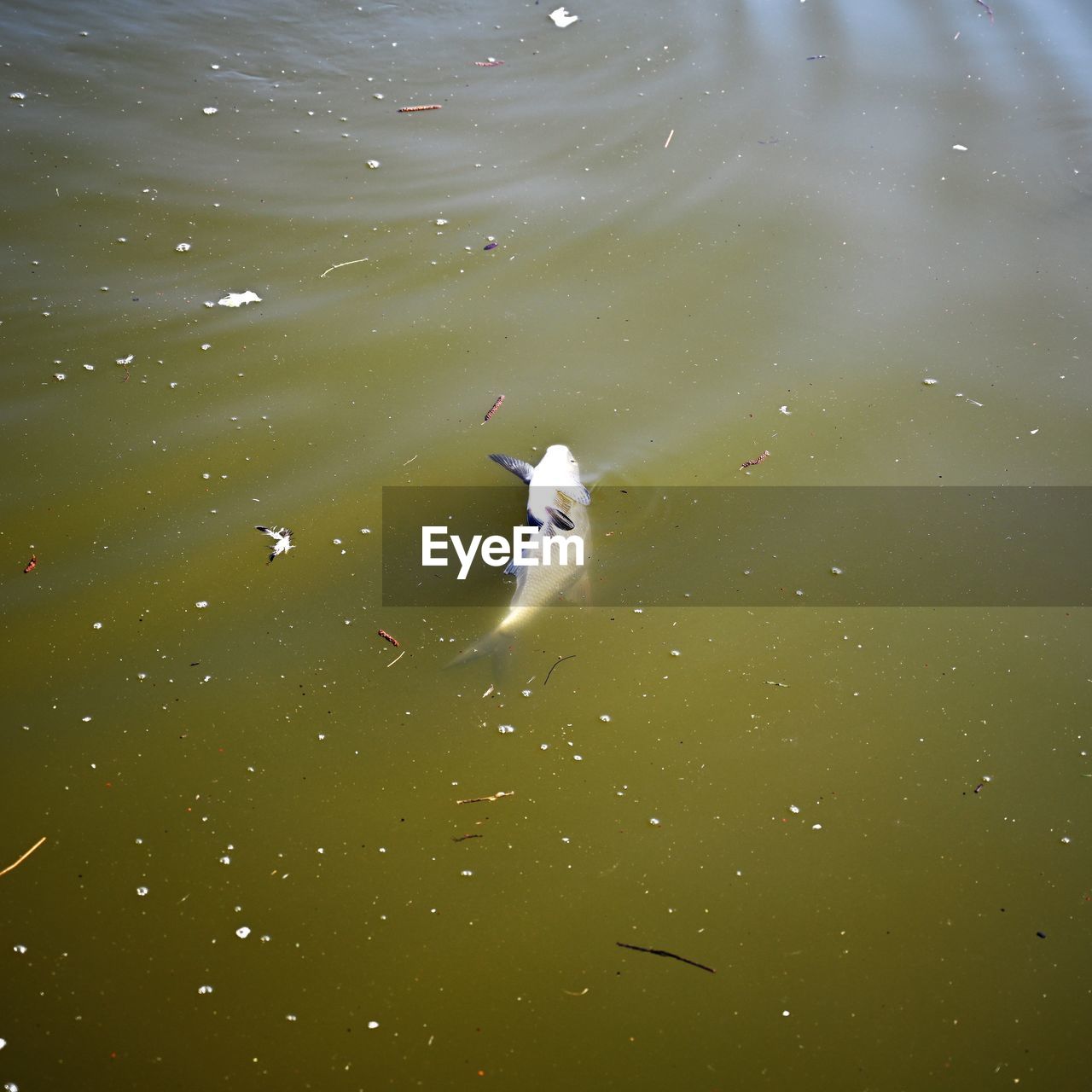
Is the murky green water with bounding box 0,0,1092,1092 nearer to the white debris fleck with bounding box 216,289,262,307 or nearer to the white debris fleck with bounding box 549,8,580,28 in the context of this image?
the white debris fleck with bounding box 216,289,262,307

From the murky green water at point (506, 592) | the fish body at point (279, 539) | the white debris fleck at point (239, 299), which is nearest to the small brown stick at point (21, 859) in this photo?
the murky green water at point (506, 592)

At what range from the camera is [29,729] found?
6.45 ft

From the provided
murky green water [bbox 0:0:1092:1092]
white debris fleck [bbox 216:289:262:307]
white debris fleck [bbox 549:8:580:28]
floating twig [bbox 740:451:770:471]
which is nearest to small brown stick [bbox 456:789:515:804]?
murky green water [bbox 0:0:1092:1092]

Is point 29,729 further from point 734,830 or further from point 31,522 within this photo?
point 734,830

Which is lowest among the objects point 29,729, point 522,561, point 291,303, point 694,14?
point 29,729

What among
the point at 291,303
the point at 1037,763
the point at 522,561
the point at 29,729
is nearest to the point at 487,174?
the point at 291,303

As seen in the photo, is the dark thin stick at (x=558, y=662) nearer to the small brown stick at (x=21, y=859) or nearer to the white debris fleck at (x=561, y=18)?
the small brown stick at (x=21, y=859)

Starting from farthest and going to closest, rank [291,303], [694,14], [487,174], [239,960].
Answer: [694,14] < [487,174] < [291,303] < [239,960]

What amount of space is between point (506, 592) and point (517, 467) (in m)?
0.33

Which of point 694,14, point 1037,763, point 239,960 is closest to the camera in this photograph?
point 239,960

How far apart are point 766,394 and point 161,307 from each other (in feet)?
6.22

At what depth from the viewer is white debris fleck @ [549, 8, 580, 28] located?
3.99m

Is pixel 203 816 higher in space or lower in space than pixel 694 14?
lower

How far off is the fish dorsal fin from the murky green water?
20 centimetres
